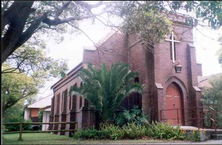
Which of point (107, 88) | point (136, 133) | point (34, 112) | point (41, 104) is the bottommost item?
point (136, 133)

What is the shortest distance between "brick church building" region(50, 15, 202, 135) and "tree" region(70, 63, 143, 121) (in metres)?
1.85

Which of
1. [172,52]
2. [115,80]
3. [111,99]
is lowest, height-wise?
[111,99]

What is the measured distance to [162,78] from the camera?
19234 mm

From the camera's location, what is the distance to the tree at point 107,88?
53.0 ft

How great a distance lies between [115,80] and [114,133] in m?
3.49

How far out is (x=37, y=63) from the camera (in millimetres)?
16953

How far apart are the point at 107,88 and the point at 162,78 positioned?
5.27 meters

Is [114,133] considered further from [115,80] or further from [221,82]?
[221,82]

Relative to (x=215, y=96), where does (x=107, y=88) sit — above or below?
above

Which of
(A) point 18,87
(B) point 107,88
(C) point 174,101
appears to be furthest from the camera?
(A) point 18,87

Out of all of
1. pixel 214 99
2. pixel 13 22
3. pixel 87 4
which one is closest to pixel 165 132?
pixel 214 99

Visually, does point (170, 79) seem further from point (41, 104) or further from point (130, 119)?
point (41, 104)

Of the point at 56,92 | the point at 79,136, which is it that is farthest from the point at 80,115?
the point at 56,92

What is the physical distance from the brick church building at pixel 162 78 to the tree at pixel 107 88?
72.7 inches
